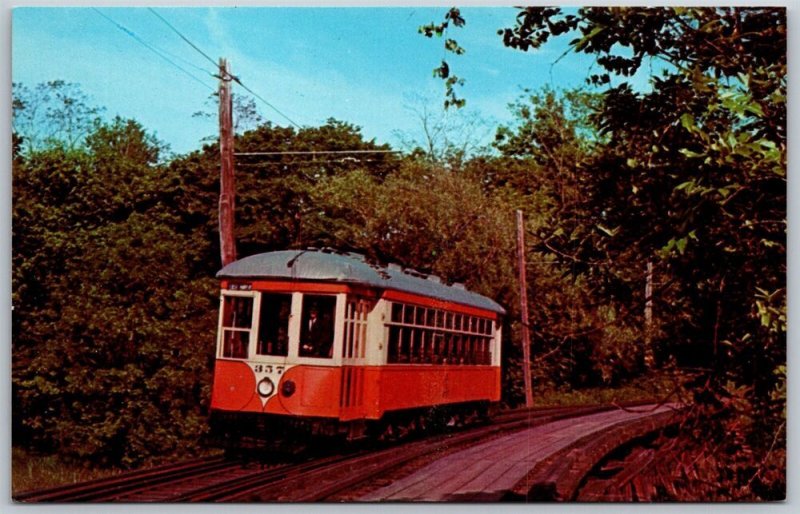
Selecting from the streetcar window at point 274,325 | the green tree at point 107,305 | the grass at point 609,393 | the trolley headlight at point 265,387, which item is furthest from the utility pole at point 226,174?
the grass at point 609,393

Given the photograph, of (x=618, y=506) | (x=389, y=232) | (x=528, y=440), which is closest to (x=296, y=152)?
(x=389, y=232)

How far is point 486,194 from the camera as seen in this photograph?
6.47 meters

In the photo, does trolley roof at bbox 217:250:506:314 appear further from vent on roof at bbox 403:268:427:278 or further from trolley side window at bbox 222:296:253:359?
trolley side window at bbox 222:296:253:359

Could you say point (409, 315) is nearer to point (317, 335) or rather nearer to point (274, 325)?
point (317, 335)

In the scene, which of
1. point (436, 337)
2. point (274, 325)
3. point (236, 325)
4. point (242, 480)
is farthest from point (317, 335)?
point (242, 480)

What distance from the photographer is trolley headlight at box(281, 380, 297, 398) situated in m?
5.90

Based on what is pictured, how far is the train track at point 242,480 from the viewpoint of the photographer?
5828 millimetres

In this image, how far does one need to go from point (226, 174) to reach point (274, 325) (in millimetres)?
1084

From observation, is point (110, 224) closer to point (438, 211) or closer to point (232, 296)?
point (232, 296)

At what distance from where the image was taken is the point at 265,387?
5930mm

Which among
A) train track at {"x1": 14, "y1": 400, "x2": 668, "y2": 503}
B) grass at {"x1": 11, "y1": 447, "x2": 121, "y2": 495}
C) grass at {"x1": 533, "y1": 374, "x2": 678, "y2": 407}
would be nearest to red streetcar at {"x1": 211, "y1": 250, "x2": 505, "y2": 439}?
train track at {"x1": 14, "y1": 400, "x2": 668, "y2": 503}

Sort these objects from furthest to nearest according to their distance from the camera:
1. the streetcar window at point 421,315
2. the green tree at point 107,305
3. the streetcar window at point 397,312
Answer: the streetcar window at point 421,315 < the streetcar window at point 397,312 < the green tree at point 107,305

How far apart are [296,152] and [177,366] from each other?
1.62 meters

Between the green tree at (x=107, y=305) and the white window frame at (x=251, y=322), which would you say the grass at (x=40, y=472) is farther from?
the white window frame at (x=251, y=322)
